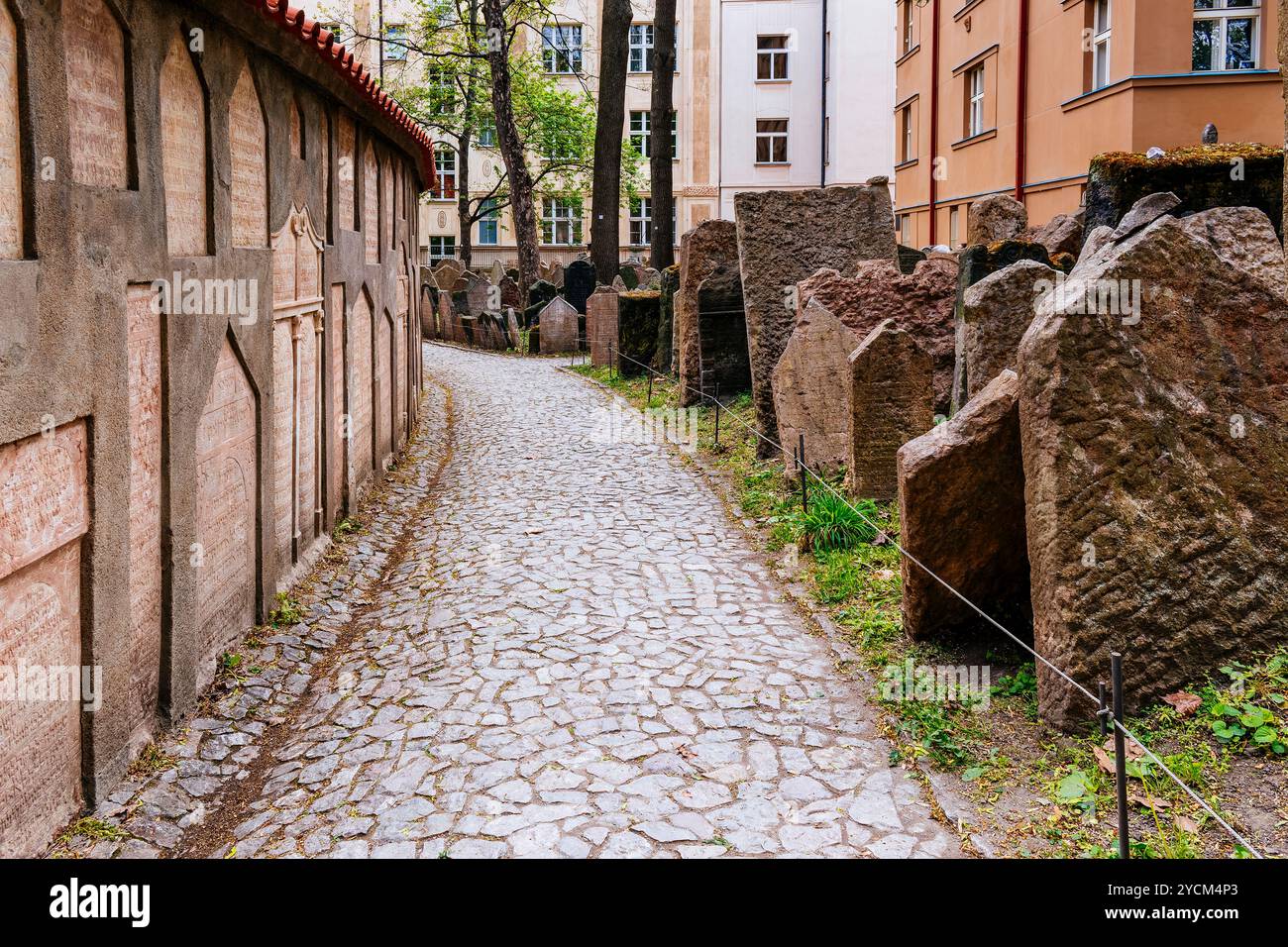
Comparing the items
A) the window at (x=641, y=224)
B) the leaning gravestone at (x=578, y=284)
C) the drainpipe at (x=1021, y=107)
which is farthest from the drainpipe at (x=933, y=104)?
the window at (x=641, y=224)

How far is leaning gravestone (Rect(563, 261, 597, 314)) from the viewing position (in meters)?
27.4

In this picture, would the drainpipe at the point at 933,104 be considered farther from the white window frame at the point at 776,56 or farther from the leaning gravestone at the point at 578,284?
the white window frame at the point at 776,56

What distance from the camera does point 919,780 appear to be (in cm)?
479

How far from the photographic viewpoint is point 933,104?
1094 inches

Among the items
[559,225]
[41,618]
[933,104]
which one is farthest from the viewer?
[559,225]

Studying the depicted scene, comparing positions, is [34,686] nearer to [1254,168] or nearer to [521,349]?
[1254,168]

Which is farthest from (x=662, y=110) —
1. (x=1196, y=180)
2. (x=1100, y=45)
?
(x=1196, y=180)

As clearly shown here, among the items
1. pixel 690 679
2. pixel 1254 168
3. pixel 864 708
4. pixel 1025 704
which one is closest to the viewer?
pixel 1025 704

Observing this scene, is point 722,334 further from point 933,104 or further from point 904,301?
point 933,104

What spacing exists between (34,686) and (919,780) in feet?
10.8

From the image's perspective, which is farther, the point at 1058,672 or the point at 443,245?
the point at 443,245

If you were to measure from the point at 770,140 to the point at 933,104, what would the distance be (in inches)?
697

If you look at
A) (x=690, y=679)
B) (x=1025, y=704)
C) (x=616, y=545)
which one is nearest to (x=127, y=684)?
(x=690, y=679)
